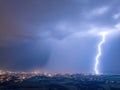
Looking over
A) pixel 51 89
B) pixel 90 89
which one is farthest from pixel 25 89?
pixel 90 89

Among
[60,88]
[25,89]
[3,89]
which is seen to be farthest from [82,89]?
[3,89]

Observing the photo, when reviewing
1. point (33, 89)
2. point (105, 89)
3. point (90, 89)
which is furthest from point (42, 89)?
point (105, 89)

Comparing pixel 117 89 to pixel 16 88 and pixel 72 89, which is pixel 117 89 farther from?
pixel 16 88

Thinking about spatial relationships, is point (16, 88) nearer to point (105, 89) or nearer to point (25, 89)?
point (25, 89)

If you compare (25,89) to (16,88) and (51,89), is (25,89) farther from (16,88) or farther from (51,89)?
(51,89)

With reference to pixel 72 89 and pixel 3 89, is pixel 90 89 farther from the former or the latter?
pixel 3 89

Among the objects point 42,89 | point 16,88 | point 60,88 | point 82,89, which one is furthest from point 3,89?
point 82,89
